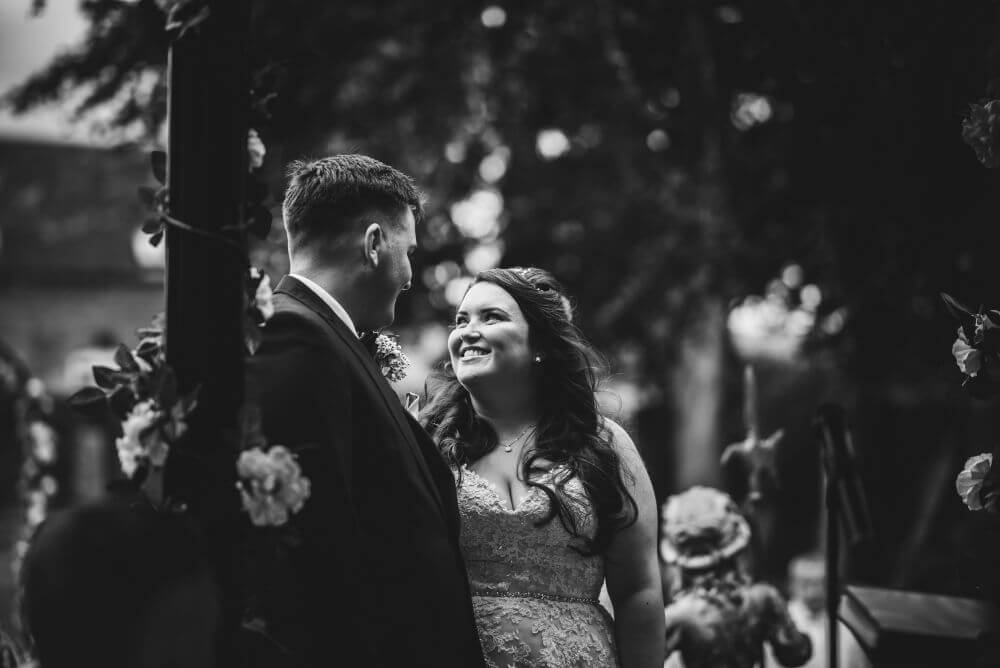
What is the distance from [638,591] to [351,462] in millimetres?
1195

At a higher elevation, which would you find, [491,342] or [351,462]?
[491,342]

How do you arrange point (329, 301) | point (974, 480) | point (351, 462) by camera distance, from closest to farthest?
point (351, 462), point (974, 480), point (329, 301)

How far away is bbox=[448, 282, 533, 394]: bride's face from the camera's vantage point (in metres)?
3.30

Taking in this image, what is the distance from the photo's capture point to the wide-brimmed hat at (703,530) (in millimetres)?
4027

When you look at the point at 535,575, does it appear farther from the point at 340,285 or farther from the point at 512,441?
the point at 340,285

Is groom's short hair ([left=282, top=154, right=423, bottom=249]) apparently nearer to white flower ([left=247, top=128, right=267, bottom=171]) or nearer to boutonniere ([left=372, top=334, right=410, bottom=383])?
white flower ([left=247, top=128, right=267, bottom=171])

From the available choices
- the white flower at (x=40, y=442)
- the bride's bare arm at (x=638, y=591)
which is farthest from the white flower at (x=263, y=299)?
the white flower at (x=40, y=442)

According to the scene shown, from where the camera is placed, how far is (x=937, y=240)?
5797 mm

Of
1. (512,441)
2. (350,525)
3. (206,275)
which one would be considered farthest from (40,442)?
(206,275)

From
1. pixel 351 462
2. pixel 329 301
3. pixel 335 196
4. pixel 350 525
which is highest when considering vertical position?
pixel 335 196

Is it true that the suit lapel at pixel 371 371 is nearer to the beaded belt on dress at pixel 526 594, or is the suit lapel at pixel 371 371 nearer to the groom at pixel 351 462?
the groom at pixel 351 462

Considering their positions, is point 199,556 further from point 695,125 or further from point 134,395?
point 695,125

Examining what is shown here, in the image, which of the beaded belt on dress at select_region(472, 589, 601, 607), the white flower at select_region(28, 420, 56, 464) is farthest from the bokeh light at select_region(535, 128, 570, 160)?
the beaded belt on dress at select_region(472, 589, 601, 607)

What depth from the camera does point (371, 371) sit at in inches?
103
